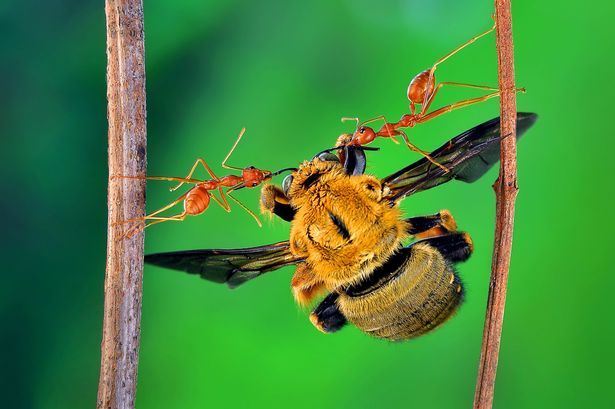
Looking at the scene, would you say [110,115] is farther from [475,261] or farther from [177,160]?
[475,261]

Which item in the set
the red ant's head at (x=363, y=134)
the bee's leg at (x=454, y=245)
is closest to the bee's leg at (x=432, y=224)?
the bee's leg at (x=454, y=245)

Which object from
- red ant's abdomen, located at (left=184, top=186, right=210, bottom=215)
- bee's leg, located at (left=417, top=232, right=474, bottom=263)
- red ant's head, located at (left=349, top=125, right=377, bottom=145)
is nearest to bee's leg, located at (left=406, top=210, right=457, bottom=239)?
bee's leg, located at (left=417, top=232, right=474, bottom=263)

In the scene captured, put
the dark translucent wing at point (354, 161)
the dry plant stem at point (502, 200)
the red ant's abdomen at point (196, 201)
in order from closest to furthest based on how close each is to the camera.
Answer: the dry plant stem at point (502, 200)
the dark translucent wing at point (354, 161)
the red ant's abdomen at point (196, 201)

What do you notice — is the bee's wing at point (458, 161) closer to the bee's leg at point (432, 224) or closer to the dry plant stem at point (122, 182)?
the bee's leg at point (432, 224)

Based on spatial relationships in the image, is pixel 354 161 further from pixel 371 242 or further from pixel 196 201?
pixel 196 201

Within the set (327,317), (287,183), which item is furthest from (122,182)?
(327,317)

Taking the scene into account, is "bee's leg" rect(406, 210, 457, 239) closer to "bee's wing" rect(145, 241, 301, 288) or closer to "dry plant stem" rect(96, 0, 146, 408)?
"bee's wing" rect(145, 241, 301, 288)
